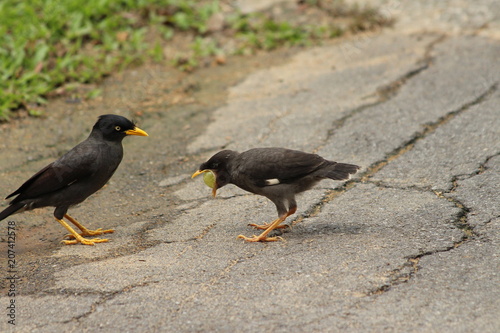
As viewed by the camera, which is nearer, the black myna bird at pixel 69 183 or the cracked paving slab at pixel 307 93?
the black myna bird at pixel 69 183

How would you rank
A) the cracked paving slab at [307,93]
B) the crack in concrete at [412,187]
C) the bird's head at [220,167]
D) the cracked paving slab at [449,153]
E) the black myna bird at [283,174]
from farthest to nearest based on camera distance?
the cracked paving slab at [307,93] → the cracked paving slab at [449,153] → the bird's head at [220,167] → the black myna bird at [283,174] → the crack in concrete at [412,187]

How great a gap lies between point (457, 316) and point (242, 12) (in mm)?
7773

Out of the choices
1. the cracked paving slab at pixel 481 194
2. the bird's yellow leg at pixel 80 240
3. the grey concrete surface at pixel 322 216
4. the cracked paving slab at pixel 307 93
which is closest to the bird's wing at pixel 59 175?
the bird's yellow leg at pixel 80 240

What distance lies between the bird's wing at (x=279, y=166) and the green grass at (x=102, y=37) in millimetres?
3919

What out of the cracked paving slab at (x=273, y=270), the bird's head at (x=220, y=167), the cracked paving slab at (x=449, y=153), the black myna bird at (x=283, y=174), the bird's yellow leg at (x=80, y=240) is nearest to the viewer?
the cracked paving slab at (x=273, y=270)

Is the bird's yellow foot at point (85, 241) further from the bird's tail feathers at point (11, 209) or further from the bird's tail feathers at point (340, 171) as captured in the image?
the bird's tail feathers at point (340, 171)

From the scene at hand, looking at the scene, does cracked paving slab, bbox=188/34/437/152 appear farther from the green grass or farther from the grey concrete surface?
the green grass

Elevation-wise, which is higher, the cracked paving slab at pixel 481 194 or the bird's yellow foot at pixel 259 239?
the cracked paving slab at pixel 481 194

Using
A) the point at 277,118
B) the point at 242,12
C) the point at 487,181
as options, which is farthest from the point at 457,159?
the point at 242,12

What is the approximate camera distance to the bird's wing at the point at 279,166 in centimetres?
511

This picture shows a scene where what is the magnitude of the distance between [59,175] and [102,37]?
15.1 ft

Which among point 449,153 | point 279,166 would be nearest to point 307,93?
point 449,153

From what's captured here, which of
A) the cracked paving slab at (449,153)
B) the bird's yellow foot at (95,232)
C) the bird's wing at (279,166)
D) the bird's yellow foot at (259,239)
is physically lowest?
the bird's yellow foot at (95,232)

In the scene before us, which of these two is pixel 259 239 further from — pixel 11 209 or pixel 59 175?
pixel 11 209
